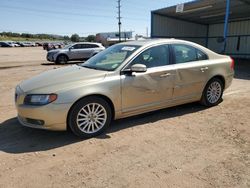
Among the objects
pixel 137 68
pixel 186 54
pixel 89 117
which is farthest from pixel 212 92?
pixel 89 117

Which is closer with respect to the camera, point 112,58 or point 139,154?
point 139,154

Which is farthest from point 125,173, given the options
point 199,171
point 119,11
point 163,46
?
point 119,11

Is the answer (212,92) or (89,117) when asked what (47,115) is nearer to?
(89,117)

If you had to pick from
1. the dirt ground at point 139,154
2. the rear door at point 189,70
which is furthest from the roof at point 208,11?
the dirt ground at point 139,154

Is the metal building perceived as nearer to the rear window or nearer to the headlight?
the rear window

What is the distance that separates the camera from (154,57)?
15.8 feet

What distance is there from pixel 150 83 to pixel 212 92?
6.29ft

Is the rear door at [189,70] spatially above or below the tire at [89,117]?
above

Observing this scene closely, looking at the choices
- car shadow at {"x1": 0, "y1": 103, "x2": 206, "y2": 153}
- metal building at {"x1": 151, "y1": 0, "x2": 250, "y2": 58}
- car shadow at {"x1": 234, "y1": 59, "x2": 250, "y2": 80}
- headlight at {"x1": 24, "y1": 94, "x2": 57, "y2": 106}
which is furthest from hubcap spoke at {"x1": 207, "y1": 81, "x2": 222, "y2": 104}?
metal building at {"x1": 151, "y1": 0, "x2": 250, "y2": 58}

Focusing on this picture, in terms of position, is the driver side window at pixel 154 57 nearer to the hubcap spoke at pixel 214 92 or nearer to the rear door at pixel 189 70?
the rear door at pixel 189 70

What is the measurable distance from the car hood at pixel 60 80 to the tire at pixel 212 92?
2.56 metres

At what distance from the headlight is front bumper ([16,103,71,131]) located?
7cm

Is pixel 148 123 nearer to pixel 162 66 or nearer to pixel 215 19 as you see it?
pixel 162 66

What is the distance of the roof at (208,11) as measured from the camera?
17344 mm
